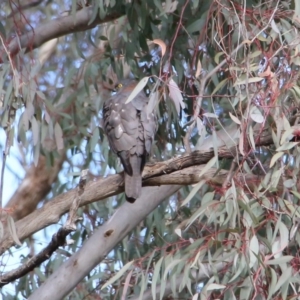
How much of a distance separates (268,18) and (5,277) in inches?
59.8

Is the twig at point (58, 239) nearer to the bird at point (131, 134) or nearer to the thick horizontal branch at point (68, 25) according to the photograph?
the bird at point (131, 134)

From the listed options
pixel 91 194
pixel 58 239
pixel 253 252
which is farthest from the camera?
pixel 91 194

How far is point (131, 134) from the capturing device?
4023mm

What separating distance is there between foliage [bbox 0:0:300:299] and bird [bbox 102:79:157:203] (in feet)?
0.49

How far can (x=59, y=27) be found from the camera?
15.4ft

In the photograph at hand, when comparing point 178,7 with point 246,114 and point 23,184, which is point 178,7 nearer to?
point 246,114

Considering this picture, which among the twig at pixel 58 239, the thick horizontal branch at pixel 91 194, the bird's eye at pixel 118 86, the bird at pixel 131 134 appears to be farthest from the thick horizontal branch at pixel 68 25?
the twig at pixel 58 239

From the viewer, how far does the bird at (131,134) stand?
12.1 feet

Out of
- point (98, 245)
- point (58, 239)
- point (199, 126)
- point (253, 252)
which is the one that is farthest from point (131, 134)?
point (253, 252)

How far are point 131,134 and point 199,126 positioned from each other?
81 cm

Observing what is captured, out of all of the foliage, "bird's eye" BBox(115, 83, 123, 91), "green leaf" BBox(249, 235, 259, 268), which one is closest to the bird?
the foliage

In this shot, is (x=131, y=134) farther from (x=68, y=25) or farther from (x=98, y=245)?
(x=68, y=25)

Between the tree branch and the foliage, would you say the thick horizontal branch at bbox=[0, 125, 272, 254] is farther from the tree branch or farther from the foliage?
the tree branch

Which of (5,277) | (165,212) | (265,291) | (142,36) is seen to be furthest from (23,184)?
(265,291)
